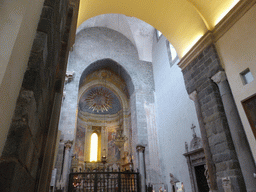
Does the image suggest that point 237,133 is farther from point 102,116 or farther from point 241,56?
point 102,116

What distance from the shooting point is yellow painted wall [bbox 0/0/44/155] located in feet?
2.93

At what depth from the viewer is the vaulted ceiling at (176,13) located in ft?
18.4

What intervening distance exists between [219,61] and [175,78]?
5325 mm

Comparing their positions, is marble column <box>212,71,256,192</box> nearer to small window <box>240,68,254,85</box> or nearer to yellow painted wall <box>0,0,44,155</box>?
small window <box>240,68,254,85</box>

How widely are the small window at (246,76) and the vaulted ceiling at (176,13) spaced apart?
180 cm

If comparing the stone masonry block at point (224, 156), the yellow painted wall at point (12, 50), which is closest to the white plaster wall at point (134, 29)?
the stone masonry block at point (224, 156)

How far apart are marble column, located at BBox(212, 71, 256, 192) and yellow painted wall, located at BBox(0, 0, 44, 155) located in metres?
4.72

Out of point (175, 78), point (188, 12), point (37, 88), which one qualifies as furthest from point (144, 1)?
point (37, 88)

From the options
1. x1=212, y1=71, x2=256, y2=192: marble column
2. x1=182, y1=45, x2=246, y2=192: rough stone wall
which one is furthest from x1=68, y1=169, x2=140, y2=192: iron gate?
x1=212, y1=71, x2=256, y2=192: marble column

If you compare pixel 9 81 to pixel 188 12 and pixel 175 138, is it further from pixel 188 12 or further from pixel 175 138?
pixel 175 138

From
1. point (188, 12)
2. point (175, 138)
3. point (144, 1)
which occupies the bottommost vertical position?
point (175, 138)

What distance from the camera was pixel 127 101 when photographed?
14.9 m

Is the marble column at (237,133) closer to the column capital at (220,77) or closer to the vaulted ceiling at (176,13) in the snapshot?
the column capital at (220,77)

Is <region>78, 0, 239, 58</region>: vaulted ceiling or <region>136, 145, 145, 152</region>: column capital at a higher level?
<region>78, 0, 239, 58</region>: vaulted ceiling
